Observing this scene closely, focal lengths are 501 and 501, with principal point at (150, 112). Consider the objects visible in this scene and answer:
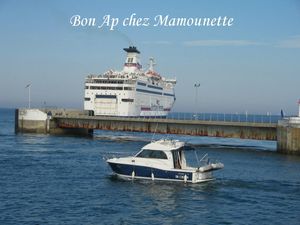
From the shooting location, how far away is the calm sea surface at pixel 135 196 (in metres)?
27.1

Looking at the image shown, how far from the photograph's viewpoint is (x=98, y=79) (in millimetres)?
115875

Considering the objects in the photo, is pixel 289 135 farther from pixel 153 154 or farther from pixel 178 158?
pixel 153 154

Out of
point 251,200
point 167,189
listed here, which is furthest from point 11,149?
point 251,200

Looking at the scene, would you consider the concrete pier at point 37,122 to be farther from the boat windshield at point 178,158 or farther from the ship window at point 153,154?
the boat windshield at point 178,158

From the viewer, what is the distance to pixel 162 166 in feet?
123

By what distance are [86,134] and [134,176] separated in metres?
51.2

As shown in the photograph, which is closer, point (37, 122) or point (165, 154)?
point (165, 154)

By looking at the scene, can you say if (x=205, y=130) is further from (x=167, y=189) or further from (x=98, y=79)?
(x=98, y=79)

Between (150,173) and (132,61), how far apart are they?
9916 centimetres

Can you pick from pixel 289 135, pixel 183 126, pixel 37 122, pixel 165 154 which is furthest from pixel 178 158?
pixel 37 122

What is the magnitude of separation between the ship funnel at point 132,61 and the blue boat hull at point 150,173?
94.3m

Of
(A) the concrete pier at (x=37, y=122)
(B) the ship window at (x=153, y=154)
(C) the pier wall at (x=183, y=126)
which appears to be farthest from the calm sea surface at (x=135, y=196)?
(A) the concrete pier at (x=37, y=122)

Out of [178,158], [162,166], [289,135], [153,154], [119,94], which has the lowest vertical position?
[162,166]

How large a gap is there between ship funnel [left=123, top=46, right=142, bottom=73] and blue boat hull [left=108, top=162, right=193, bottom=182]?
94.3m
